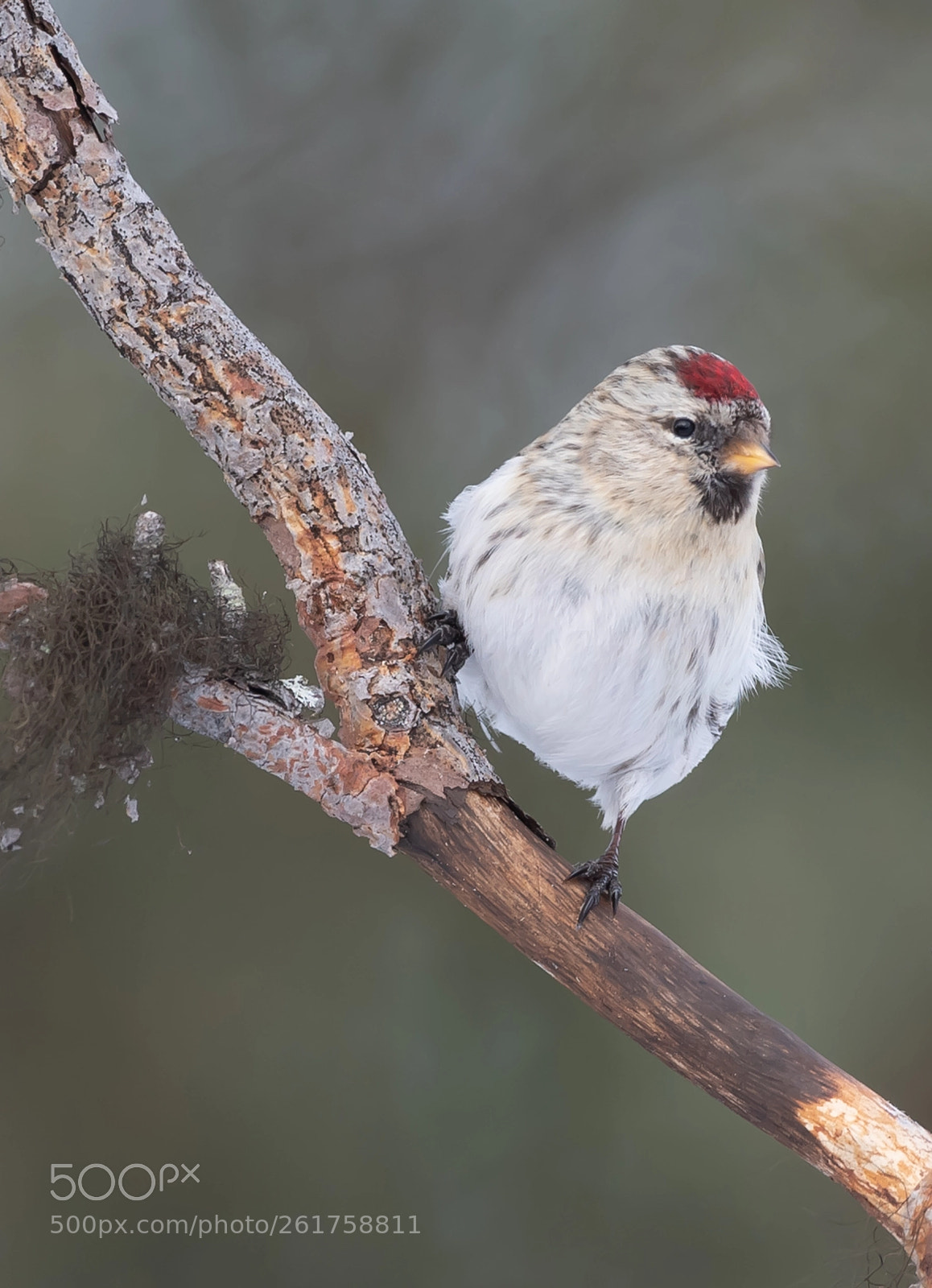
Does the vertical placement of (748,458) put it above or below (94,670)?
above

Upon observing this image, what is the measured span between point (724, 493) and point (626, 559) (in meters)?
0.12

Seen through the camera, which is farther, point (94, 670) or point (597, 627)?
point (597, 627)

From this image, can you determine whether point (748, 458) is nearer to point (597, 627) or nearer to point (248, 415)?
point (597, 627)

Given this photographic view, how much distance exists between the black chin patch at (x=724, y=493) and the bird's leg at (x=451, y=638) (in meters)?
0.29

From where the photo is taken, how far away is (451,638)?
1287mm

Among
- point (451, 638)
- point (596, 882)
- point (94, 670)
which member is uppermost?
point (451, 638)

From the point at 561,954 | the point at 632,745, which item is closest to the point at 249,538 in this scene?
the point at 632,745

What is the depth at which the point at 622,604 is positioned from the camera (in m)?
1.20

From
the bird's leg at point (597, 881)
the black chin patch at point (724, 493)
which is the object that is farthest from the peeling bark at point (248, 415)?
the black chin patch at point (724, 493)

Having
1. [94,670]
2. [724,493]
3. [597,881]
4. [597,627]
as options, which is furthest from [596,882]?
[94,670]

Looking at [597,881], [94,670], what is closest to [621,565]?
[597,881]

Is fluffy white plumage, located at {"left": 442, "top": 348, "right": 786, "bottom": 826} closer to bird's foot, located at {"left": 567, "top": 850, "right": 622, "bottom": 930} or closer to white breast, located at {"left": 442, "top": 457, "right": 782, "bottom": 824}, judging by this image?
white breast, located at {"left": 442, "top": 457, "right": 782, "bottom": 824}

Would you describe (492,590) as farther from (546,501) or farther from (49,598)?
(49,598)

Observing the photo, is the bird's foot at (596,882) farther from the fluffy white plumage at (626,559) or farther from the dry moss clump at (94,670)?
the dry moss clump at (94,670)
